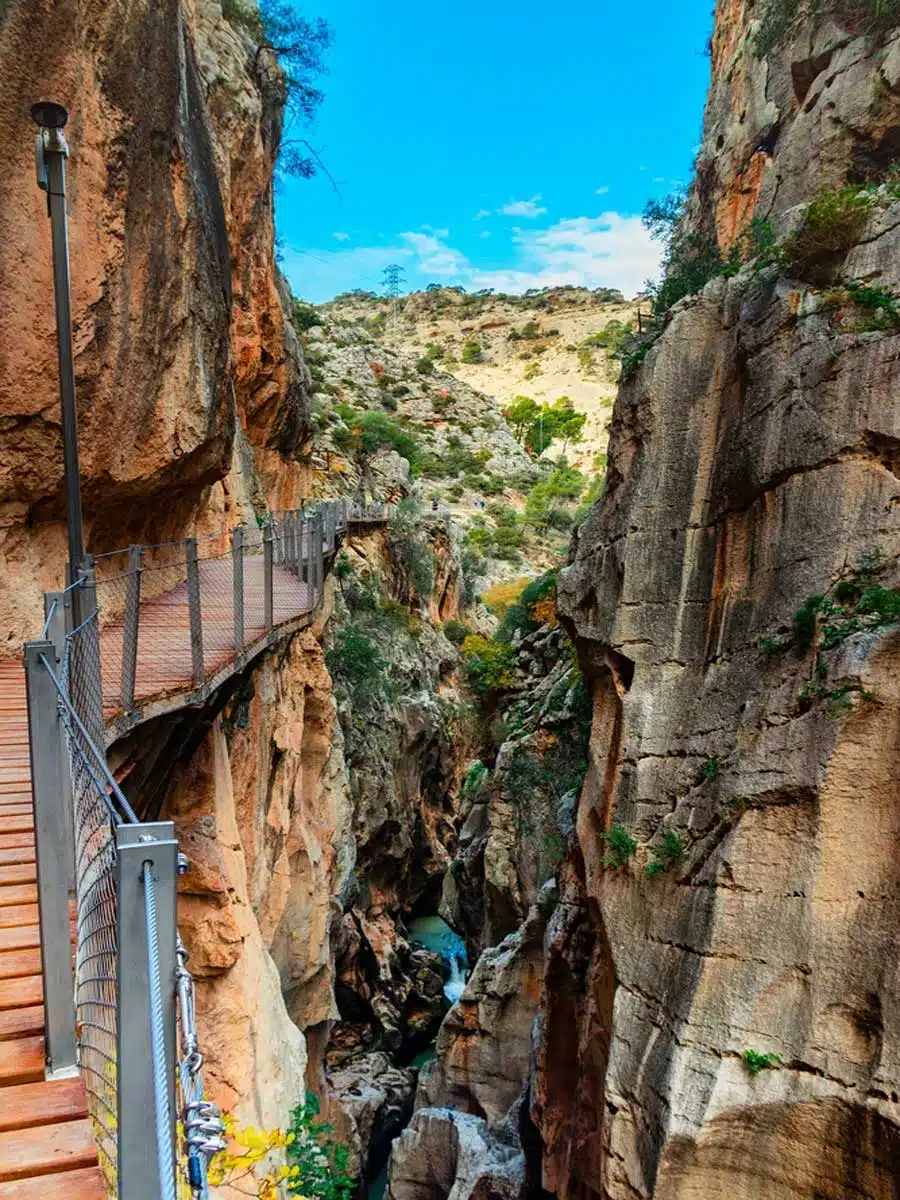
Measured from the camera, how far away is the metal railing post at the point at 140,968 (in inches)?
54.6

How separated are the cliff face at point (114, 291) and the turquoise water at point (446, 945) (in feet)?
66.5


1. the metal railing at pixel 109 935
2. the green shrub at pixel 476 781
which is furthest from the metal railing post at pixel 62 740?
the green shrub at pixel 476 781

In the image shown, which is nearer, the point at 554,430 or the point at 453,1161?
the point at 453,1161

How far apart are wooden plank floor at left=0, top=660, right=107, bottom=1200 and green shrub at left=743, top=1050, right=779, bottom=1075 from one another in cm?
680

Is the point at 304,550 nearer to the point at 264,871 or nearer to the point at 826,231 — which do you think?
the point at 264,871

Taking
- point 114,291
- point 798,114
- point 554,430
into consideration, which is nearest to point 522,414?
point 554,430

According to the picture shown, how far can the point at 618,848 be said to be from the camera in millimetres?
9047

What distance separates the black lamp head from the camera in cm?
441

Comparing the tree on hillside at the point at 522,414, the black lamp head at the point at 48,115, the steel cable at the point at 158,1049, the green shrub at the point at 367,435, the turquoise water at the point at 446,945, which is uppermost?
the tree on hillside at the point at 522,414

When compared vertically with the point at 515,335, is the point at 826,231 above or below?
below

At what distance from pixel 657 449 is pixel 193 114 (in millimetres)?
7100

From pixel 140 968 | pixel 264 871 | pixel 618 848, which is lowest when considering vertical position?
pixel 264 871

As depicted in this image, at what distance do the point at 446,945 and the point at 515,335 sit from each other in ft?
285

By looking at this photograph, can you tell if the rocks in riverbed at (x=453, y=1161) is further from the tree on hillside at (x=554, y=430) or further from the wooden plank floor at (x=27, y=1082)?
the tree on hillside at (x=554, y=430)
